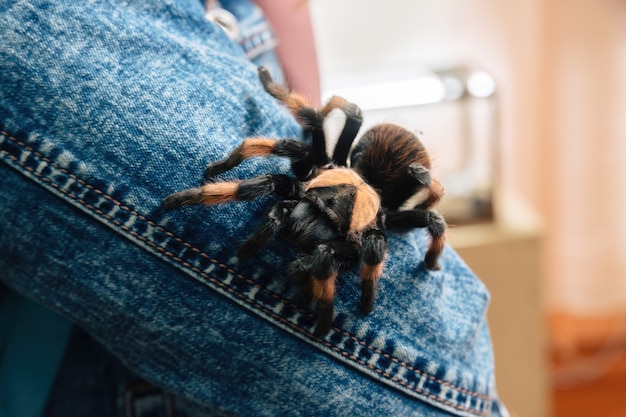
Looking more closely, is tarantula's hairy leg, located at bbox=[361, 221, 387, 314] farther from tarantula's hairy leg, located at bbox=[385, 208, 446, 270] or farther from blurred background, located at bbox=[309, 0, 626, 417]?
blurred background, located at bbox=[309, 0, 626, 417]

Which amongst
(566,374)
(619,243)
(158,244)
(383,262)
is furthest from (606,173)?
(158,244)

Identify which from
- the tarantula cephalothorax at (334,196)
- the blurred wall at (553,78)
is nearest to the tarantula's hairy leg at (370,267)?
the tarantula cephalothorax at (334,196)

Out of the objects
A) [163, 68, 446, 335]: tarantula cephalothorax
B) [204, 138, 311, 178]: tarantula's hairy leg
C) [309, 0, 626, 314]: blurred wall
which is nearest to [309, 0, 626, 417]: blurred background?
[309, 0, 626, 314]: blurred wall

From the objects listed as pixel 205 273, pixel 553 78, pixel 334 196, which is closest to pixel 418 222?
pixel 334 196

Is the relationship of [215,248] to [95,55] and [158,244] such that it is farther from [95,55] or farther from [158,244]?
[95,55]

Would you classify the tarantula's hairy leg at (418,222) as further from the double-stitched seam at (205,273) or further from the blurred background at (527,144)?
the blurred background at (527,144)

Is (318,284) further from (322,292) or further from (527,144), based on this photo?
(527,144)
